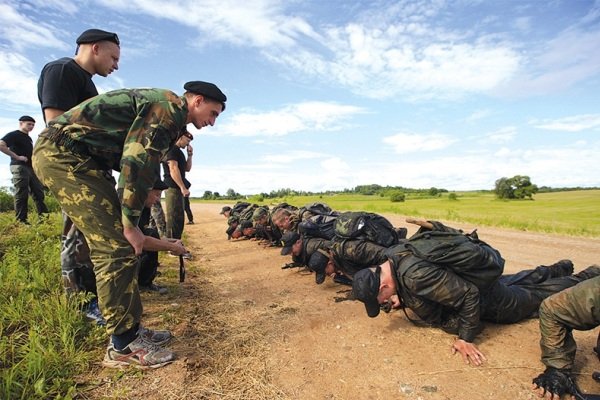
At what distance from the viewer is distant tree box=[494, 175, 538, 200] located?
49.5ft

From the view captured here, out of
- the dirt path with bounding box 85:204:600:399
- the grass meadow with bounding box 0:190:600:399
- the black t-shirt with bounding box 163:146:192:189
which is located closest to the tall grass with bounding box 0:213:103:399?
the grass meadow with bounding box 0:190:600:399

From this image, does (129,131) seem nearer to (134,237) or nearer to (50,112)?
(134,237)

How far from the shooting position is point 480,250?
3031mm

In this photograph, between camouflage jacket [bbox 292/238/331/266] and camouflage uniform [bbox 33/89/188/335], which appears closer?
camouflage uniform [bbox 33/89/188/335]

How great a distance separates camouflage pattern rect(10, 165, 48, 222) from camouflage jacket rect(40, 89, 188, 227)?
6246 millimetres

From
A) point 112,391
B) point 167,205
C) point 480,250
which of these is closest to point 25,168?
point 167,205

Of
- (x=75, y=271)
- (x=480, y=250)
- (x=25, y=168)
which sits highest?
(x=25, y=168)

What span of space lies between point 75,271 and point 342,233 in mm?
3045

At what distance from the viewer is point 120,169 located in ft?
8.37

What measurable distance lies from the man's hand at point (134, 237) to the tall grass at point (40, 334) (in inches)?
37.6

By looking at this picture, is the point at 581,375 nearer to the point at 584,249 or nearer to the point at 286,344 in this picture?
the point at 286,344

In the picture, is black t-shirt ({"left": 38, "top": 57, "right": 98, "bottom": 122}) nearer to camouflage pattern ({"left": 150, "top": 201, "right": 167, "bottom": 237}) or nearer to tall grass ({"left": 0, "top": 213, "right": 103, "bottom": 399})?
tall grass ({"left": 0, "top": 213, "right": 103, "bottom": 399})

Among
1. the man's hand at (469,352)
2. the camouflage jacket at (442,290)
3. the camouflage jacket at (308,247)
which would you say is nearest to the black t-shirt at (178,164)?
the camouflage jacket at (308,247)

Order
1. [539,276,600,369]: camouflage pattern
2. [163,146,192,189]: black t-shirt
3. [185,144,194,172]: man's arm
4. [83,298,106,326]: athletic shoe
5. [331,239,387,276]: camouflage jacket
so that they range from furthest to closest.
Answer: [185,144,194,172]: man's arm < [163,146,192,189]: black t-shirt < [331,239,387,276]: camouflage jacket < [83,298,106,326]: athletic shoe < [539,276,600,369]: camouflage pattern
